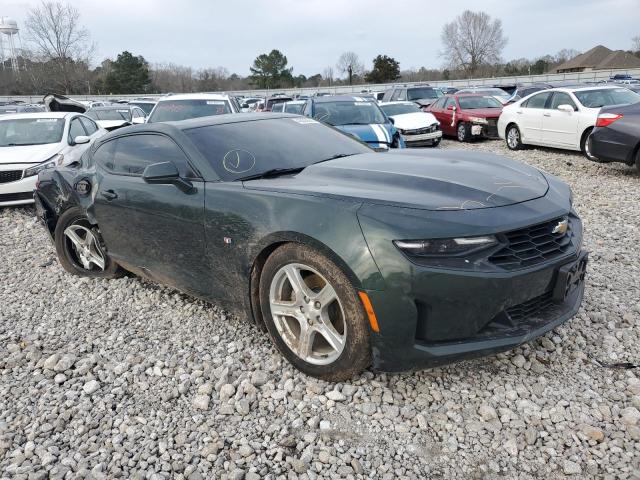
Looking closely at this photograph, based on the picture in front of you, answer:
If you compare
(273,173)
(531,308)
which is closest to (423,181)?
(531,308)

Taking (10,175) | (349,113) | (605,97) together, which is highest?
(605,97)

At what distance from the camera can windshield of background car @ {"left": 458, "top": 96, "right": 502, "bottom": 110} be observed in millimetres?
14516

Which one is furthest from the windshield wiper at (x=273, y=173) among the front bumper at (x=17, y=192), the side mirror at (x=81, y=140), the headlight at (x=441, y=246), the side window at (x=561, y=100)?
the side window at (x=561, y=100)

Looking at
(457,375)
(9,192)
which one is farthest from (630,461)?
(9,192)

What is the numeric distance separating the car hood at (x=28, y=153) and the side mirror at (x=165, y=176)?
234 inches

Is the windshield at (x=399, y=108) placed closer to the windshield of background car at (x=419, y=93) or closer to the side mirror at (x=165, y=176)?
the windshield of background car at (x=419, y=93)

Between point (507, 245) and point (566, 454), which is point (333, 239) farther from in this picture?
point (566, 454)

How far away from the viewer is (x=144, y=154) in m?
3.81

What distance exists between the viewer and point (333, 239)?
8.27 feet

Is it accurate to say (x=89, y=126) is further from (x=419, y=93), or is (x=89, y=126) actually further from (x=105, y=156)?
(x=419, y=93)

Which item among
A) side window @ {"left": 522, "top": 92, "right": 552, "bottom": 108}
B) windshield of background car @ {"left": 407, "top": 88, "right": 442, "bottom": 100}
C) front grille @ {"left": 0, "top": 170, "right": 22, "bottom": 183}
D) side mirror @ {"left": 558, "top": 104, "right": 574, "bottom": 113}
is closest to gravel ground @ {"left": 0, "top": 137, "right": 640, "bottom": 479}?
front grille @ {"left": 0, "top": 170, "right": 22, "bottom": 183}

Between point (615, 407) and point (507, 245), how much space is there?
993mm

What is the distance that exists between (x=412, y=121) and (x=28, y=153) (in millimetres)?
8753

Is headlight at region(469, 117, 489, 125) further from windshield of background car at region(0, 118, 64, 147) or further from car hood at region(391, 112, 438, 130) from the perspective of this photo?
windshield of background car at region(0, 118, 64, 147)
